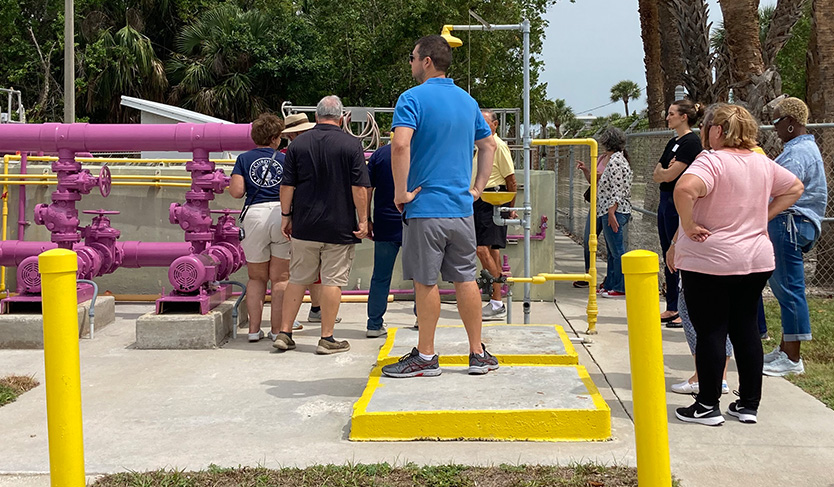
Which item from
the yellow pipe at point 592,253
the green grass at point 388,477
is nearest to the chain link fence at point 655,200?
the yellow pipe at point 592,253

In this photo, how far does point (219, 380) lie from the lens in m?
5.80

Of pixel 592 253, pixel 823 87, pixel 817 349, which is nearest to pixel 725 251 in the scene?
pixel 817 349

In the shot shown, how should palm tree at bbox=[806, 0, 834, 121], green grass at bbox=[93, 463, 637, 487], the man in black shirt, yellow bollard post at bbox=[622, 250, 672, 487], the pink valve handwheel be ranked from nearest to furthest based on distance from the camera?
yellow bollard post at bbox=[622, 250, 672, 487] → green grass at bbox=[93, 463, 637, 487] → the man in black shirt → the pink valve handwheel → palm tree at bbox=[806, 0, 834, 121]

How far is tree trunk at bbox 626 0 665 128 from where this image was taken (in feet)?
54.3

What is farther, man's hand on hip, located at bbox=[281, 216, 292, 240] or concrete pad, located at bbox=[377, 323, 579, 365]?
man's hand on hip, located at bbox=[281, 216, 292, 240]

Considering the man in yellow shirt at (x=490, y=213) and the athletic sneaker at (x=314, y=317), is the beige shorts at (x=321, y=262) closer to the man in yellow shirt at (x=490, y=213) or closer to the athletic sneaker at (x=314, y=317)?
the athletic sneaker at (x=314, y=317)

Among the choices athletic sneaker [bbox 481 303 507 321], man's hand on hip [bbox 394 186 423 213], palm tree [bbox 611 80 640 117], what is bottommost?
athletic sneaker [bbox 481 303 507 321]

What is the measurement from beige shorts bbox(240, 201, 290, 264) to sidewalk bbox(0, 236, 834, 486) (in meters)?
0.75

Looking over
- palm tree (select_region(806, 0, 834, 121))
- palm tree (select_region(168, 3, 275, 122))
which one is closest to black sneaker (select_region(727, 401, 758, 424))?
palm tree (select_region(806, 0, 834, 121))

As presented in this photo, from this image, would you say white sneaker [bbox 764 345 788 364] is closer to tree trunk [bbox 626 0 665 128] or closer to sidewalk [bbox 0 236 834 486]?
sidewalk [bbox 0 236 834 486]

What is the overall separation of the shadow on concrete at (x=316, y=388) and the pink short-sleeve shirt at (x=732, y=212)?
7.44 feet

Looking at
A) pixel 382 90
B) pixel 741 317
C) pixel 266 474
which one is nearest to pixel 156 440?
pixel 266 474

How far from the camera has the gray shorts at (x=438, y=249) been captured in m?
5.10

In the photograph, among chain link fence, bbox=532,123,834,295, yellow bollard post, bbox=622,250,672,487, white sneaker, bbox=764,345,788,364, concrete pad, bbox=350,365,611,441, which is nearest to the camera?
yellow bollard post, bbox=622,250,672,487
